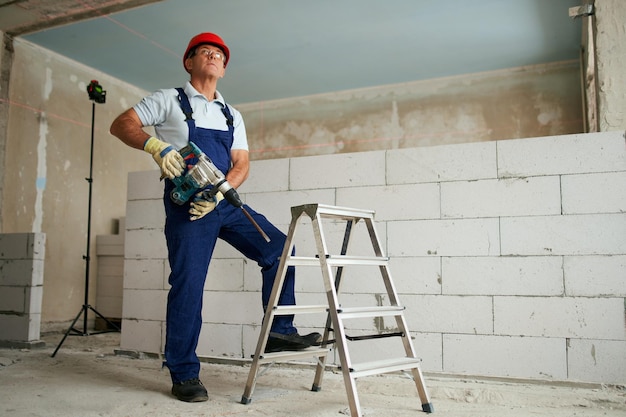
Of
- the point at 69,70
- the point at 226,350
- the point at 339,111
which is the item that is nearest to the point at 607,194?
the point at 226,350

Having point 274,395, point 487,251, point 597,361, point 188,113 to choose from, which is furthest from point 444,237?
point 188,113

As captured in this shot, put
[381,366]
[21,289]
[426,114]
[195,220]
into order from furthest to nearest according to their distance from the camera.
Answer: [426,114] < [21,289] < [195,220] < [381,366]

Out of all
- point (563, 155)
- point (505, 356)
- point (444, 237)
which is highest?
point (563, 155)

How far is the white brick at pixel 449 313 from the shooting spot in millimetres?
2582

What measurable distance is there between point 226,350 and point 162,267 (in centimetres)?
67

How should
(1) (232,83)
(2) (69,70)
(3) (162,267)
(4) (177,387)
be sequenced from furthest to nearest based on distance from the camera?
(1) (232,83) → (2) (69,70) → (3) (162,267) → (4) (177,387)

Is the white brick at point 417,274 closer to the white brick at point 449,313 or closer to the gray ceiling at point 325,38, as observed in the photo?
the white brick at point 449,313

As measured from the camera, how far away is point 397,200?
280cm

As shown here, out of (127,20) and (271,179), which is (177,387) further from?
(127,20)

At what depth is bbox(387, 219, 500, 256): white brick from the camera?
8.59 feet

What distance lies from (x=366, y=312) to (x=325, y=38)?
145 inches

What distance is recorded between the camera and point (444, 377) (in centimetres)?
261

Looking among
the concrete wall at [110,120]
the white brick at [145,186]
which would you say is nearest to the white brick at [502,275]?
the white brick at [145,186]

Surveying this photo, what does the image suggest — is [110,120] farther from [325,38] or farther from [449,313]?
[449,313]
